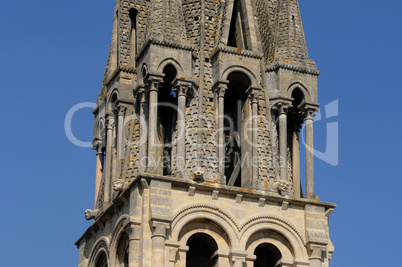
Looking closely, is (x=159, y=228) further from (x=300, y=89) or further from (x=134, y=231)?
(x=300, y=89)

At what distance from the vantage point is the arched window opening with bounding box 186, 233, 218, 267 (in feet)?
138

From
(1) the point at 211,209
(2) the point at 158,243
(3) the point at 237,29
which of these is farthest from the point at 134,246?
(3) the point at 237,29

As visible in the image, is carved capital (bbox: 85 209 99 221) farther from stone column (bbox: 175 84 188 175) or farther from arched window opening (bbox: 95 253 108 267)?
stone column (bbox: 175 84 188 175)

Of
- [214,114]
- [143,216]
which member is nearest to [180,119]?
[214,114]

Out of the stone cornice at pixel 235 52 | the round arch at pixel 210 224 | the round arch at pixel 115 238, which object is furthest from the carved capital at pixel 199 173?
the stone cornice at pixel 235 52

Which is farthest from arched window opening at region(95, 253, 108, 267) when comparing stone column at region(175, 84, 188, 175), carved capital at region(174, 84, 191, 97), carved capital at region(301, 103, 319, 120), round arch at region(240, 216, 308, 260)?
carved capital at region(301, 103, 319, 120)

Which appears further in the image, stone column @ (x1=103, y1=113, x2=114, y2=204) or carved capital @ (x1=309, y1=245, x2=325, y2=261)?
stone column @ (x1=103, y1=113, x2=114, y2=204)

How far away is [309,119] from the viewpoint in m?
44.6

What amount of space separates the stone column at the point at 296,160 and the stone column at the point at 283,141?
2.41 ft

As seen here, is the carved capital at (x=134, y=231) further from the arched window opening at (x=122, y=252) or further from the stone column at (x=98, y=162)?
the stone column at (x=98, y=162)

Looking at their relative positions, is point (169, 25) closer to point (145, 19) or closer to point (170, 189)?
point (145, 19)

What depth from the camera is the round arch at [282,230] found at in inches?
1652

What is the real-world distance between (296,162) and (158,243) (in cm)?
695

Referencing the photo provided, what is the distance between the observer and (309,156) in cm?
4391
